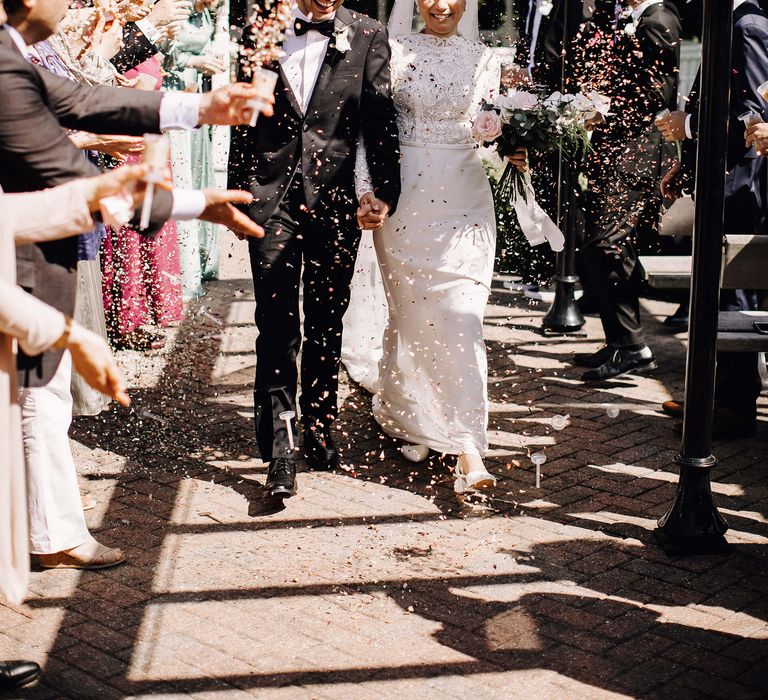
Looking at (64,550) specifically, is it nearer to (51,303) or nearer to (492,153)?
(51,303)

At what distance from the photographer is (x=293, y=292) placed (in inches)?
197

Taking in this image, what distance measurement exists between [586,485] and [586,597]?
1.18 m

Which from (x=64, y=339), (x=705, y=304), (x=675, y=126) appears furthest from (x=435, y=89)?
(x=64, y=339)

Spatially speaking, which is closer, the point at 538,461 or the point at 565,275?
the point at 538,461

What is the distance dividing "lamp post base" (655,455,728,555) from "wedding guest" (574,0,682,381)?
2354 millimetres

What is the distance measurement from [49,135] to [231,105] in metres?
0.53

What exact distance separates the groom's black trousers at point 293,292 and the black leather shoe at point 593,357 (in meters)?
2.37

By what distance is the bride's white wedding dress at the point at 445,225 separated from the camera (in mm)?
5133

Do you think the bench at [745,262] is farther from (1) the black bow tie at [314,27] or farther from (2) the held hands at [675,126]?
(1) the black bow tie at [314,27]

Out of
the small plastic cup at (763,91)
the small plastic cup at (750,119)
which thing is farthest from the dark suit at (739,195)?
the small plastic cup at (763,91)

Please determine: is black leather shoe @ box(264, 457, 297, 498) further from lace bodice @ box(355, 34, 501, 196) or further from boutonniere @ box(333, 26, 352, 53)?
boutonniere @ box(333, 26, 352, 53)

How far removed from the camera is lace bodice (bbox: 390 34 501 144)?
5.10 metres

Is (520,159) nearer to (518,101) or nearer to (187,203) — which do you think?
(518,101)

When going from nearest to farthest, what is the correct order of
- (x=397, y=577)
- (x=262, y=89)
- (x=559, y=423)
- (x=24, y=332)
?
(x=24, y=332), (x=262, y=89), (x=397, y=577), (x=559, y=423)
